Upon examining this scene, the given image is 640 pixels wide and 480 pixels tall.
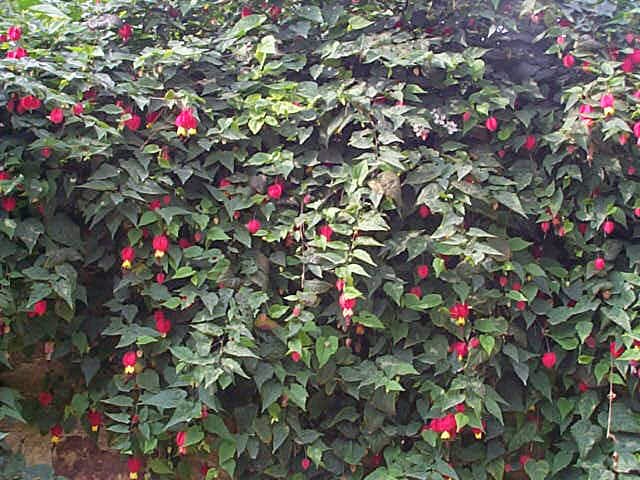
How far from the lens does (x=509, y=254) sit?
81.6 inches

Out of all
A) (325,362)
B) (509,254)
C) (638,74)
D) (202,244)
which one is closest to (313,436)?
(325,362)

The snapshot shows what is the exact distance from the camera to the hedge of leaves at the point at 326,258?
1.95m

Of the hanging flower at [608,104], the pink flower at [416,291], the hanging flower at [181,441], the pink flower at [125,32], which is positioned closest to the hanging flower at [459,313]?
the pink flower at [416,291]

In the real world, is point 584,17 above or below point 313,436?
above

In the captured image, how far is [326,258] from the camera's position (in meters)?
1.95

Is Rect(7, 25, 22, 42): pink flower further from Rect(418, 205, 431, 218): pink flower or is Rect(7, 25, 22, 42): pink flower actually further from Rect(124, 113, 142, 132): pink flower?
Rect(418, 205, 431, 218): pink flower

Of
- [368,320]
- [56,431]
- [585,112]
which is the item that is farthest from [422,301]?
[56,431]

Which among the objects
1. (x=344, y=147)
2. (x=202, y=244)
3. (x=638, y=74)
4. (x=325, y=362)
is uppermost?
(x=638, y=74)

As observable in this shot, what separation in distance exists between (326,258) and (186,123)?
602 mm

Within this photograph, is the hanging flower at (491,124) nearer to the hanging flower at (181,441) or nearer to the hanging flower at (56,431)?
the hanging flower at (181,441)

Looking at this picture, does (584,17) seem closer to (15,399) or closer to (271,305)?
(271,305)

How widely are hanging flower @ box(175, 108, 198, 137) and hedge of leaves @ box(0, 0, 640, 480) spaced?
12 millimetres

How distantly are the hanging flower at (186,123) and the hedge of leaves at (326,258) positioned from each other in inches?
0.5

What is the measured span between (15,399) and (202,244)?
2.34 feet
